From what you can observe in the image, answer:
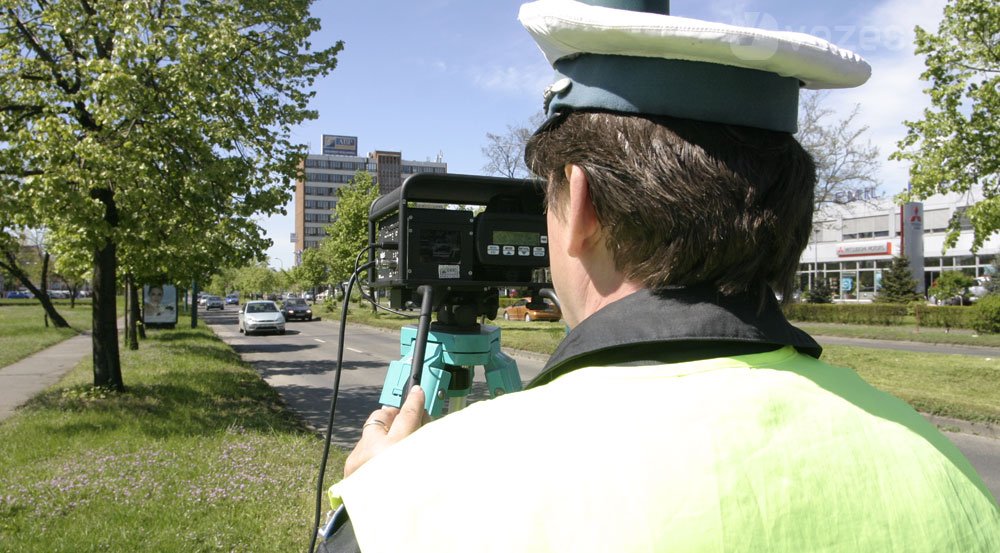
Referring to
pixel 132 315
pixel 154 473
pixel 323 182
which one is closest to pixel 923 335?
pixel 154 473

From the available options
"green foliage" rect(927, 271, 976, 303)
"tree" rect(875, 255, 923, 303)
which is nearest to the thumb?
"green foliage" rect(927, 271, 976, 303)

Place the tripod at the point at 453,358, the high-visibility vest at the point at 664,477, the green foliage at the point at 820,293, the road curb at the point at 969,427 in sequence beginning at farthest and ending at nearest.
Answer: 1. the green foliage at the point at 820,293
2. the road curb at the point at 969,427
3. the tripod at the point at 453,358
4. the high-visibility vest at the point at 664,477

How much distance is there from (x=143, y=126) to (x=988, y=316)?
79.8 ft

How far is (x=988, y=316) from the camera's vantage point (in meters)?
21.8

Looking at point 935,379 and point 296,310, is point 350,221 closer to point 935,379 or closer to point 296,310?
point 296,310

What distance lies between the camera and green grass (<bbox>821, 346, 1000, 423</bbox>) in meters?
8.42

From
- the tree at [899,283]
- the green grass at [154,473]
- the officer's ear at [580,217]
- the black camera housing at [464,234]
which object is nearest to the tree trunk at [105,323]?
the green grass at [154,473]

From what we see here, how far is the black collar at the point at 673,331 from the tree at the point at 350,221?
32.9 m

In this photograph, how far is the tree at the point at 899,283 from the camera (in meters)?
36.0

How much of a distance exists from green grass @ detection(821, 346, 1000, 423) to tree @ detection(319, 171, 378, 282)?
24150 mm

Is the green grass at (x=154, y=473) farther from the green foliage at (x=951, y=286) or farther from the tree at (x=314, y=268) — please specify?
the tree at (x=314, y=268)

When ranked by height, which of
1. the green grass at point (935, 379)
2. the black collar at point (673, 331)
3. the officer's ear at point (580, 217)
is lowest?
the green grass at point (935, 379)

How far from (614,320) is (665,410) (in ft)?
0.49

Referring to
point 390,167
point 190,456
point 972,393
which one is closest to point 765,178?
point 190,456
